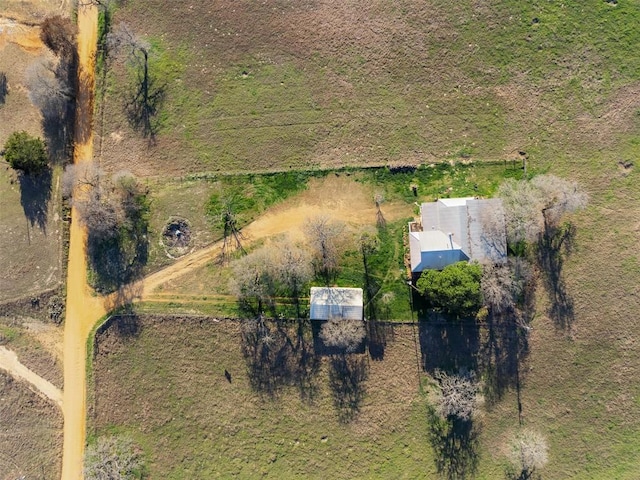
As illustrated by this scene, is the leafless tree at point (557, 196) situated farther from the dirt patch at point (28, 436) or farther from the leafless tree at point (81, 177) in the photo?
the dirt patch at point (28, 436)

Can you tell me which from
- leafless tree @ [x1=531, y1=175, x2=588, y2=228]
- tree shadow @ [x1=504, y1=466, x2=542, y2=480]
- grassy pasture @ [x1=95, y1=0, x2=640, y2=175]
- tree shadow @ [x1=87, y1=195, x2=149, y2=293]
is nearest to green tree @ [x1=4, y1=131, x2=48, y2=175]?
grassy pasture @ [x1=95, y1=0, x2=640, y2=175]

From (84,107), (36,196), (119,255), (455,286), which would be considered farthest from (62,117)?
(455,286)

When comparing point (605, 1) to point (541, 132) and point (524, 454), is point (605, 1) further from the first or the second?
point (524, 454)

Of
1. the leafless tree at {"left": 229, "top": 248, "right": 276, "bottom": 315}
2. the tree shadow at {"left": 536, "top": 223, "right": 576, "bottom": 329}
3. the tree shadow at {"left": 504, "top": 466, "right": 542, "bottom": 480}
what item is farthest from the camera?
the leafless tree at {"left": 229, "top": 248, "right": 276, "bottom": 315}

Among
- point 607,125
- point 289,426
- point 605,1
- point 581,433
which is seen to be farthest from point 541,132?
point 289,426

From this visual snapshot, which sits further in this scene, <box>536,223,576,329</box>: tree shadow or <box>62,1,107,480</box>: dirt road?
<box>62,1,107,480</box>: dirt road

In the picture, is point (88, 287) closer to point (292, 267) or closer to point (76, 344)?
point (76, 344)

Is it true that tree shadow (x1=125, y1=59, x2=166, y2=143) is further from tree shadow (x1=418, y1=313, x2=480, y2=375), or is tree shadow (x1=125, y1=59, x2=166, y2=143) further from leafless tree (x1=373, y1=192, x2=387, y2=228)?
tree shadow (x1=418, y1=313, x2=480, y2=375)
